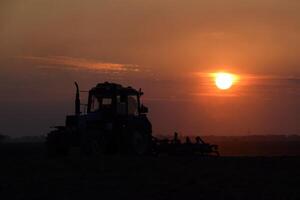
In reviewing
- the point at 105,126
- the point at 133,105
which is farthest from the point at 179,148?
the point at 105,126

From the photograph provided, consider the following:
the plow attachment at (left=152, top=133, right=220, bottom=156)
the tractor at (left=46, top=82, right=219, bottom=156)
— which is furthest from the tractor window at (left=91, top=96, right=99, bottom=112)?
the plow attachment at (left=152, top=133, right=220, bottom=156)

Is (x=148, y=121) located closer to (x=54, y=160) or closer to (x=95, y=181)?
(x=54, y=160)

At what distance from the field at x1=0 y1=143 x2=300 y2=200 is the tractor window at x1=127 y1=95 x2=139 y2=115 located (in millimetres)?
4480

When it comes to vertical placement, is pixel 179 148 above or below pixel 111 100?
below

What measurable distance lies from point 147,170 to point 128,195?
460cm

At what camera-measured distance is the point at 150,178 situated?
903 inches

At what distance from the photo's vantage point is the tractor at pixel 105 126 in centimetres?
3130

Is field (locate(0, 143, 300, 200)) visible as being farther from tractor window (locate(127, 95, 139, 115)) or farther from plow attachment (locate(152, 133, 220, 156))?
plow attachment (locate(152, 133, 220, 156))

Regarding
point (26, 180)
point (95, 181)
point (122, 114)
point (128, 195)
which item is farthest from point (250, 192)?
point (122, 114)

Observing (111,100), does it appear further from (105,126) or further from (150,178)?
(150,178)

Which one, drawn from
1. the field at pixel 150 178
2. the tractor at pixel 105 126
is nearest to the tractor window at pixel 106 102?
the tractor at pixel 105 126

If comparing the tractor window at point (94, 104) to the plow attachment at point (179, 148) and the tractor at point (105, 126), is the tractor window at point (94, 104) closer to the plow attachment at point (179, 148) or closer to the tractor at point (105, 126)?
the tractor at point (105, 126)

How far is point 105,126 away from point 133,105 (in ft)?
5.94

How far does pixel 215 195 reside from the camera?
1978 centimetres
